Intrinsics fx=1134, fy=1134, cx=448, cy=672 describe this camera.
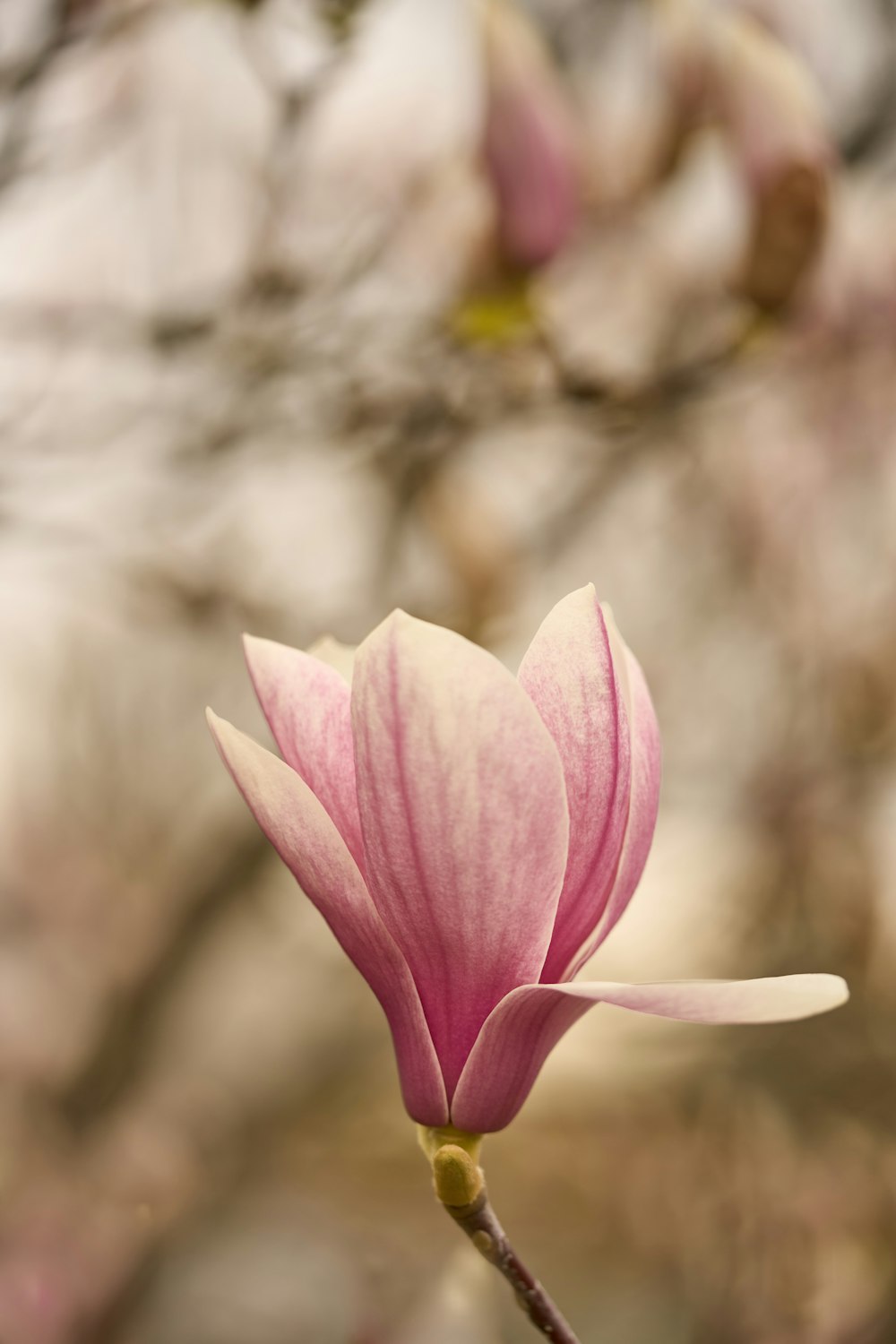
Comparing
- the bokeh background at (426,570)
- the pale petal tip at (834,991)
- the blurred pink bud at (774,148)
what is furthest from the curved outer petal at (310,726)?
the blurred pink bud at (774,148)


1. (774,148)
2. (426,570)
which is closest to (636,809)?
(774,148)

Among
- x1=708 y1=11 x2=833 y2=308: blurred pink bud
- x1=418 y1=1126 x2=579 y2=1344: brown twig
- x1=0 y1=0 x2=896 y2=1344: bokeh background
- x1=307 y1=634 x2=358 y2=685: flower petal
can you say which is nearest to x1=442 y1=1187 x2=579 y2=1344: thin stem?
x1=418 y1=1126 x2=579 y2=1344: brown twig

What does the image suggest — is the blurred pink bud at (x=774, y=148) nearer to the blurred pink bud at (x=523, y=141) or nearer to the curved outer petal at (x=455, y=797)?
the blurred pink bud at (x=523, y=141)

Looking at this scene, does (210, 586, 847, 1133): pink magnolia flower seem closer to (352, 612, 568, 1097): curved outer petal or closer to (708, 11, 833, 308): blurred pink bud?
(352, 612, 568, 1097): curved outer petal

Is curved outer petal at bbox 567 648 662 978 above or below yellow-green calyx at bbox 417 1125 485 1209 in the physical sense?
above

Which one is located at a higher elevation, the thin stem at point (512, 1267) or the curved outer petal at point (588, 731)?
the curved outer petal at point (588, 731)

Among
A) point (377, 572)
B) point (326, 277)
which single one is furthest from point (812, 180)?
point (377, 572)
